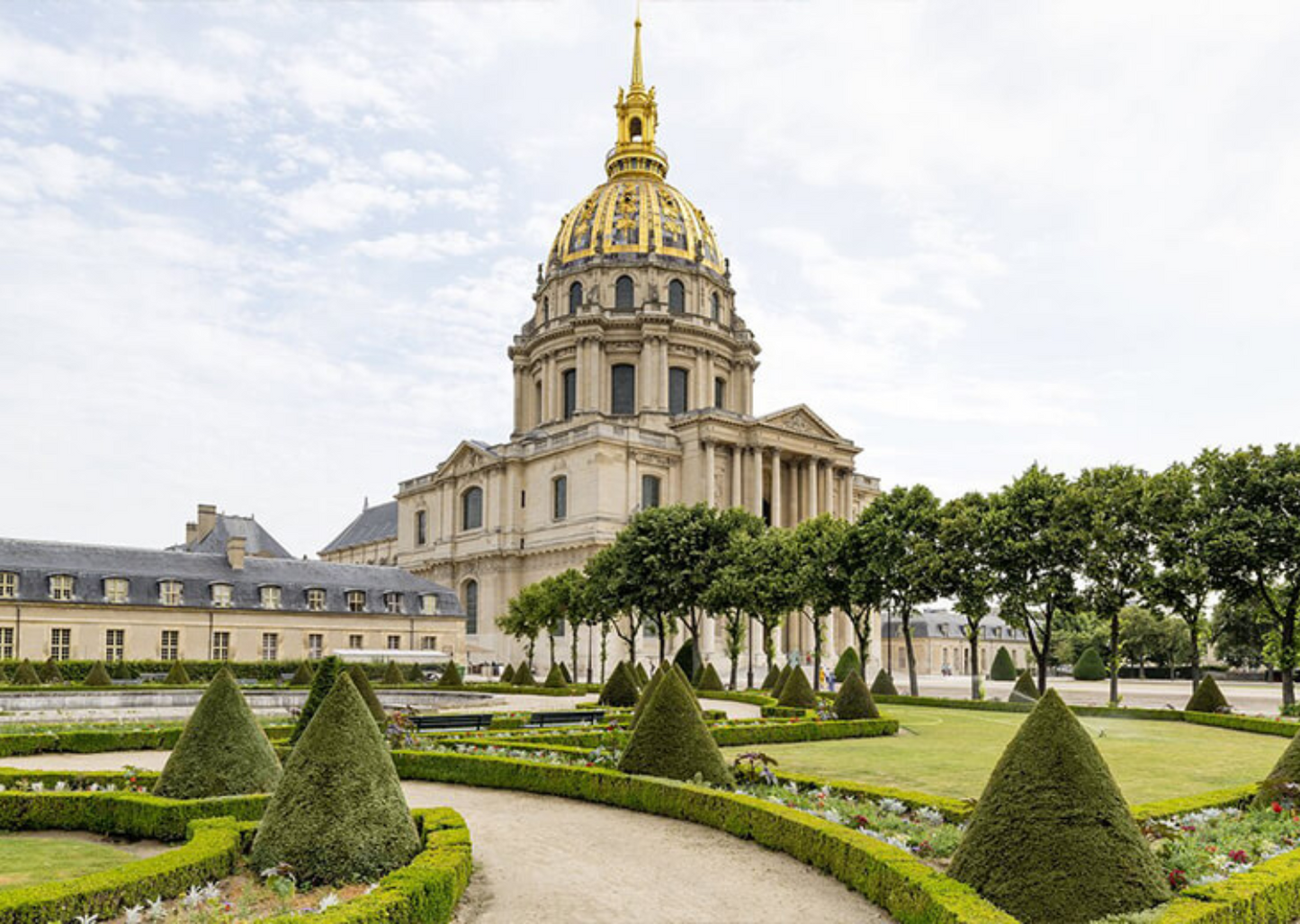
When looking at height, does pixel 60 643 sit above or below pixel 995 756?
above

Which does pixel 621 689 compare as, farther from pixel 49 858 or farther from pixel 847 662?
pixel 847 662

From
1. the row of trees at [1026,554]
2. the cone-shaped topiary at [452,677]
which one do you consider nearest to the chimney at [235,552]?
the cone-shaped topiary at [452,677]

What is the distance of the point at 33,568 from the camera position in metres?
47.5

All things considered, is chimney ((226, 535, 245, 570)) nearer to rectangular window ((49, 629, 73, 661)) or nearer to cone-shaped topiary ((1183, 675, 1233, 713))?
rectangular window ((49, 629, 73, 661))

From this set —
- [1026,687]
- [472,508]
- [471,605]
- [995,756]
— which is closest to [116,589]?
[471,605]

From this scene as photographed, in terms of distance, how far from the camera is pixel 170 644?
167ft

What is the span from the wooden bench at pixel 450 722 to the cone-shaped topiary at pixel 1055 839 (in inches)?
644

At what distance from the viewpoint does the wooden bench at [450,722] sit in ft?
76.1

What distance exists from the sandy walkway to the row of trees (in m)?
23.7

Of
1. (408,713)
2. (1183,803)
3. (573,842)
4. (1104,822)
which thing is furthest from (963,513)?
(1104,822)

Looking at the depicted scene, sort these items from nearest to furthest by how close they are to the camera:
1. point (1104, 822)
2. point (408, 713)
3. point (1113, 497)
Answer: point (1104, 822) → point (408, 713) → point (1113, 497)

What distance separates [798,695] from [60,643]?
3465 cm

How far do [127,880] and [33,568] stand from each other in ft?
148

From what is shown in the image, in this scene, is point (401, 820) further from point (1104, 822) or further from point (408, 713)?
point (408, 713)
